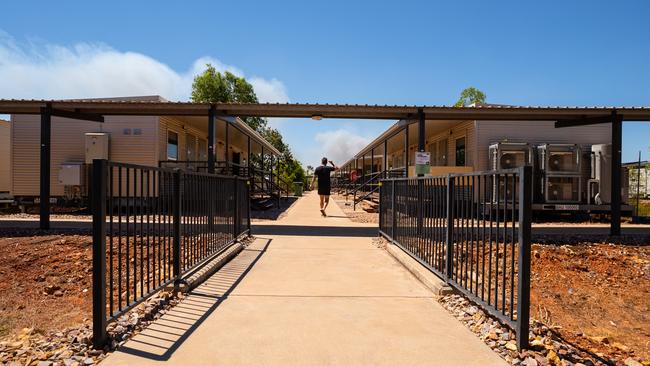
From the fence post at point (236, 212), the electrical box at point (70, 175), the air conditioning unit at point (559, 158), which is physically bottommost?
the fence post at point (236, 212)

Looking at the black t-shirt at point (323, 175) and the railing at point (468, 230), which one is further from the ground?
the black t-shirt at point (323, 175)

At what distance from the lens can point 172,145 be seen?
639 inches

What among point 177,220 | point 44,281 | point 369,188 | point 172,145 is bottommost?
point 44,281

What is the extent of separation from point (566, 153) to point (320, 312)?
1227cm

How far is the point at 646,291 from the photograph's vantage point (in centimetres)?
598

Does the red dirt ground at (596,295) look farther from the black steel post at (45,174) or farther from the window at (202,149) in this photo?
the window at (202,149)

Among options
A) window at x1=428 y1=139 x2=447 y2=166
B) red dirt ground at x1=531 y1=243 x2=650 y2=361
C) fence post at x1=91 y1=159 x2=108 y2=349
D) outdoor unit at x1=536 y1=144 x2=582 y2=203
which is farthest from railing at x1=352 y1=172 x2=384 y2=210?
fence post at x1=91 y1=159 x2=108 y2=349

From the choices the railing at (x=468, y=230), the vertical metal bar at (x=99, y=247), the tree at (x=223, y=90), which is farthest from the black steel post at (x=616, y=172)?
the tree at (x=223, y=90)

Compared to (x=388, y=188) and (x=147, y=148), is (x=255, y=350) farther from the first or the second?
(x=147, y=148)

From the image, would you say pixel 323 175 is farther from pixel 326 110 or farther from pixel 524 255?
pixel 524 255

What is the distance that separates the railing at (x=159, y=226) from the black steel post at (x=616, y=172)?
8661mm

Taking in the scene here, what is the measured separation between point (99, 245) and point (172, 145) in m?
14.1

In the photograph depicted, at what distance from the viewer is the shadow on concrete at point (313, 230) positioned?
31.5 feet

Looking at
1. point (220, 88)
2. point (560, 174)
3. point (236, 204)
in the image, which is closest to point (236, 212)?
point (236, 204)
